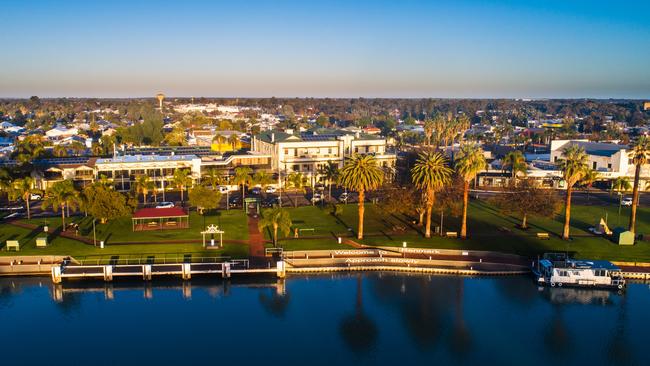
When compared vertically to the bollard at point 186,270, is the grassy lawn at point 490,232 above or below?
above

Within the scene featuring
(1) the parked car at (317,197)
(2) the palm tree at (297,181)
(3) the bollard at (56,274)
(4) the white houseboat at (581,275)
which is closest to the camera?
(3) the bollard at (56,274)

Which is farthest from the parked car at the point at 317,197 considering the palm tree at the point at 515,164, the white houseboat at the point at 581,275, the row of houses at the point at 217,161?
the white houseboat at the point at 581,275

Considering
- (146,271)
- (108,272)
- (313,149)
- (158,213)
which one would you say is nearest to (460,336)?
(146,271)

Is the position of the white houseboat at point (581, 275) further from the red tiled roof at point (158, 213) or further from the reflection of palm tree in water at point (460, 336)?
the red tiled roof at point (158, 213)

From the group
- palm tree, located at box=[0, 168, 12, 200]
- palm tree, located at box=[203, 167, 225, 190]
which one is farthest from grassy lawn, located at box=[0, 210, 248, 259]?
palm tree, located at box=[203, 167, 225, 190]

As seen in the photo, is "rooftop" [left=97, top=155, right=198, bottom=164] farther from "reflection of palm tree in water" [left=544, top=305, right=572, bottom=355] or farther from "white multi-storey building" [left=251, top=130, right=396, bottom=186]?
"reflection of palm tree in water" [left=544, top=305, right=572, bottom=355]

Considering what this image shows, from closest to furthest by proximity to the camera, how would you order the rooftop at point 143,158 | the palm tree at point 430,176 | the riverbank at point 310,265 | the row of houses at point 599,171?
the riverbank at point 310,265 → the palm tree at point 430,176 → the rooftop at point 143,158 → the row of houses at point 599,171

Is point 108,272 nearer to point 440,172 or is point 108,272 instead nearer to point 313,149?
point 440,172
